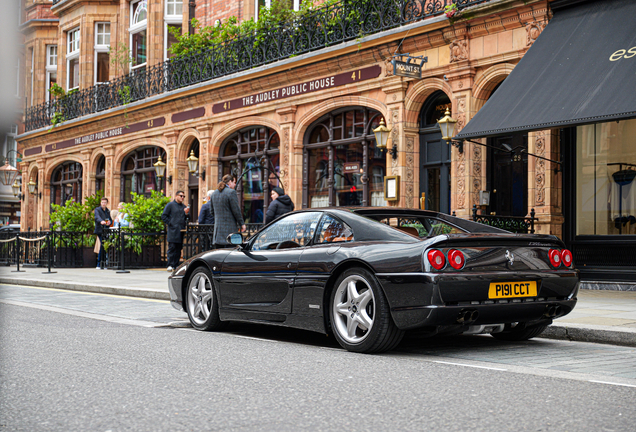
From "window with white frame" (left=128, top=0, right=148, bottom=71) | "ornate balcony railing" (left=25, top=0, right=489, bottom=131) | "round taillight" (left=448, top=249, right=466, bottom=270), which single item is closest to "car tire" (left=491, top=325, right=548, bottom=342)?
"round taillight" (left=448, top=249, right=466, bottom=270)

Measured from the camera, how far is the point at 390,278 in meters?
5.81

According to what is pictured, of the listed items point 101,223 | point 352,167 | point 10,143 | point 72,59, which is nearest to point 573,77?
point 352,167

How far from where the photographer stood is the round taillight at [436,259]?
18.6 ft

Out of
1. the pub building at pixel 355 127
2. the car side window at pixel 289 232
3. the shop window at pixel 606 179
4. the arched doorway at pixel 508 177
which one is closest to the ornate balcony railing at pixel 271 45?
the pub building at pixel 355 127

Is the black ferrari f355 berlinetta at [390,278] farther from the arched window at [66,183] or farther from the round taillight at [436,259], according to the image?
the arched window at [66,183]

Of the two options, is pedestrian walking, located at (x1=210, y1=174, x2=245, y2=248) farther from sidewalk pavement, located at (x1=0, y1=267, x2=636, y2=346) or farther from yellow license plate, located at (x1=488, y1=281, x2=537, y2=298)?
yellow license plate, located at (x1=488, y1=281, x2=537, y2=298)

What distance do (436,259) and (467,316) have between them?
54 centimetres

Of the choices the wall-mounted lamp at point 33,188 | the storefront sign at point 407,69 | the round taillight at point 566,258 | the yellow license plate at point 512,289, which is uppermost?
the storefront sign at point 407,69

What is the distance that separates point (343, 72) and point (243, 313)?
11.7m

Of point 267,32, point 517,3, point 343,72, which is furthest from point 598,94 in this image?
point 267,32

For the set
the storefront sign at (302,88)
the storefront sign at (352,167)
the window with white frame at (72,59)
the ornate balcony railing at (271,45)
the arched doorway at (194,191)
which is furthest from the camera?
the window with white frame at (72,59)

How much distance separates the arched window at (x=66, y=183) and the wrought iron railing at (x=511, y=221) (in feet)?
71.9

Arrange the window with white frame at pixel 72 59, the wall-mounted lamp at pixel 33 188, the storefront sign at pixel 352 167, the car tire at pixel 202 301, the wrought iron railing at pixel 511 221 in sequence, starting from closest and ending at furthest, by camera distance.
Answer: the car tire at pixel 202 301 < the wrought iron railing at pixel 511 221 < the storefront sign at pixel 352 167 < the window with white frame at pixel 72 59 < the wall-mounted lamp at pixel 33 188

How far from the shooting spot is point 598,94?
1066 centimetres
